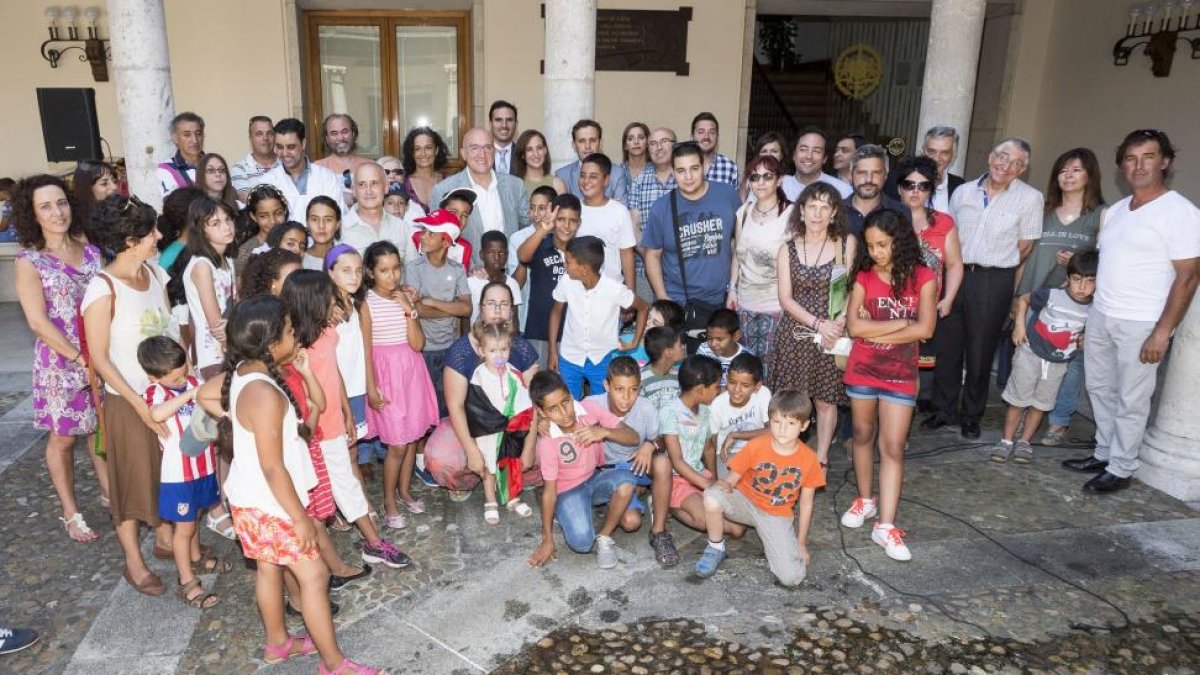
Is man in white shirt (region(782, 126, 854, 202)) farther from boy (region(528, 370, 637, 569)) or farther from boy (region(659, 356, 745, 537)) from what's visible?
boy (region(528, 370, 637, 569))

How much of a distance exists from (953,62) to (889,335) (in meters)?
3.80

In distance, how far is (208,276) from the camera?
3.94 metres

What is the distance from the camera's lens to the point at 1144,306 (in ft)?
15.1

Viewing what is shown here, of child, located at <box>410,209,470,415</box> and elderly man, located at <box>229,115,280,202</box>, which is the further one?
elderly man, located at <box>229,115,280,202</box>

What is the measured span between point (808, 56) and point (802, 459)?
13.2 m

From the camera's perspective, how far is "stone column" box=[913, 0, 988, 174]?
22.0ft

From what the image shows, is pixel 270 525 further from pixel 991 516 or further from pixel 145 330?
pixel 991 516

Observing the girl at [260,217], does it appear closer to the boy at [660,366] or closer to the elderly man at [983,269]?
the boy at [660,366]

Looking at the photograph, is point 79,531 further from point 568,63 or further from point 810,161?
point 810,161

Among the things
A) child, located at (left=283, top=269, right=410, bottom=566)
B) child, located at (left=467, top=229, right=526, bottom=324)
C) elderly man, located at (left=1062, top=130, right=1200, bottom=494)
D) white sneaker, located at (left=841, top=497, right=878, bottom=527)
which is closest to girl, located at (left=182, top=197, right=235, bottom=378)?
child, located at (left=283, top=269, right=410, bottom=566)

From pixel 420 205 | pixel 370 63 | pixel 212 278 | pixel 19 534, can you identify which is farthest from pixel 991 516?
pixel 370 63

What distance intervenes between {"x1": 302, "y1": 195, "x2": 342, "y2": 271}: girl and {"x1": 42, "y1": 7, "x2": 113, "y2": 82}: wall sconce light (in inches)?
251

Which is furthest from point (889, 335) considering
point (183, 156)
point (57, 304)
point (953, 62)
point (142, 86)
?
point (142, 86)

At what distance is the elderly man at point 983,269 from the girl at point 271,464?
4253mm
